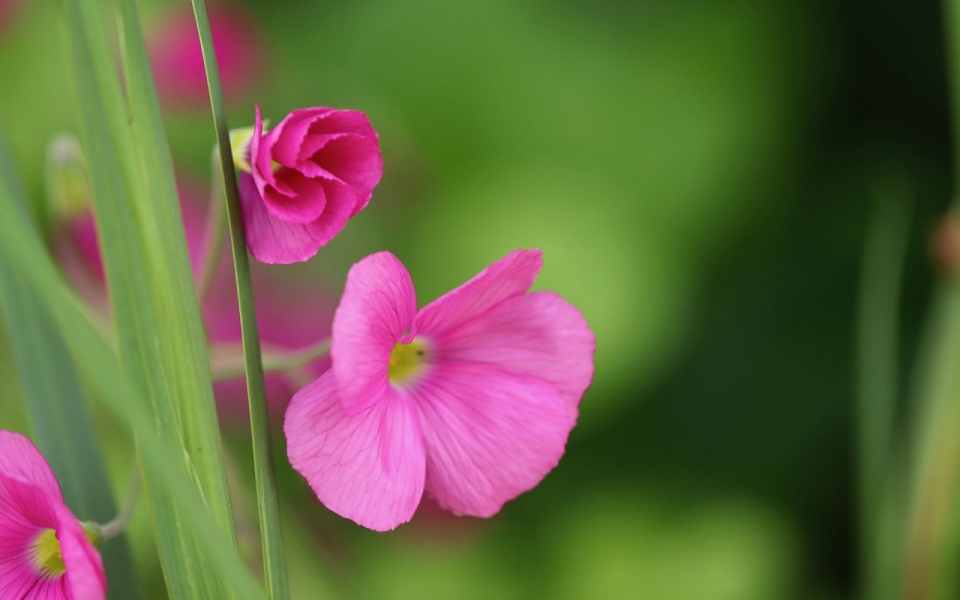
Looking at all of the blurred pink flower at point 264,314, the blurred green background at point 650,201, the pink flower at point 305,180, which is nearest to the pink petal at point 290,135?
the pink flower at point 305,180

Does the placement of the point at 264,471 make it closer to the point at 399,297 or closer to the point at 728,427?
the point at 399,297

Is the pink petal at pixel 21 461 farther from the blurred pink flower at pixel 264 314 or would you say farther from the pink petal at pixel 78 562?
the blurred pink flower at pixel 264 314

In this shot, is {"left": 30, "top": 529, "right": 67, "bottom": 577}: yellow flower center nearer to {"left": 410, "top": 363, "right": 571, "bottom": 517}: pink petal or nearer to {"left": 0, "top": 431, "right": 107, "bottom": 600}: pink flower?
{"left": 0, "top": 431, "right": 107, "bottom": 600}: pink flower

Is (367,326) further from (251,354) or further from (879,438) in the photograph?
(879,438)

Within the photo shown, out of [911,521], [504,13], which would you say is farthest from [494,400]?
[504,13]

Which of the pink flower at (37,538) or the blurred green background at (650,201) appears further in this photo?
the blurred green background at (650,201)

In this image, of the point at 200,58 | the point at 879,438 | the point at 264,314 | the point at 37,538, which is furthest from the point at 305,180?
the point at 200,58
